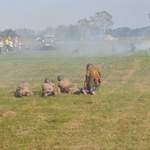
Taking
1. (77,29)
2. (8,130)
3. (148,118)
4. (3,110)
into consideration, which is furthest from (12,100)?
(77,29)

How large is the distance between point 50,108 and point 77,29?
81142 millimetres

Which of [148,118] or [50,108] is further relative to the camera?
[50,108]

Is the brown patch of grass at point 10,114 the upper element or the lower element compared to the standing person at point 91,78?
lower

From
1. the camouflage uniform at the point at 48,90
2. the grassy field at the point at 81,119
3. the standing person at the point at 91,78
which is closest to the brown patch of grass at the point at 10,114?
the grassy field at the point at 81,119

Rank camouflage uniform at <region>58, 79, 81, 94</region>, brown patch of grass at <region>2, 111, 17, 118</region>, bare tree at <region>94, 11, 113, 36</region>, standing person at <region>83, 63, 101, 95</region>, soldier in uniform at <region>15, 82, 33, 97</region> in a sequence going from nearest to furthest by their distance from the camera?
brown patch of grass at <region>2, 111, 17, 118</region>, soldier in uniform at <region>15, 82, 33, 97</region>, camouflage uniform at <region>58, 79, 81, 94</region>, standing person at <region>83, 63, 101, 95</region>, bare tree at <region>94, 11, 113, 36</region>

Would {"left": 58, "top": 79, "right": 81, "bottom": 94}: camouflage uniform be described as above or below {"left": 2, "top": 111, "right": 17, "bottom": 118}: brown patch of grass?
above

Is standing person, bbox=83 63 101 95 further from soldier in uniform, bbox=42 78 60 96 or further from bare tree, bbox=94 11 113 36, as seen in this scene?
bare tree, bbox=94 11 113 36

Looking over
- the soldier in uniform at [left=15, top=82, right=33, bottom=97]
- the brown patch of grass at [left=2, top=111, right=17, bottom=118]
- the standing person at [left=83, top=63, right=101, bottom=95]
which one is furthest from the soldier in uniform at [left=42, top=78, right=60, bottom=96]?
the brown patch of grass at [left=2, top=111, right=17, bottom=118]

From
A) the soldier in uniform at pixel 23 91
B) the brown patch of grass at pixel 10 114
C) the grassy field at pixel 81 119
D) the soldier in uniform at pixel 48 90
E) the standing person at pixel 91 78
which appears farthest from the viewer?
the standing person at pixel 91 78

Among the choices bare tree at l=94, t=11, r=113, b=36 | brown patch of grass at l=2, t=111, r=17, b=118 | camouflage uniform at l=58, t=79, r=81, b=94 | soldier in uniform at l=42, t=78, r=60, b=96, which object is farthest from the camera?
bare tree at l=94, t=11, r=113, b=36

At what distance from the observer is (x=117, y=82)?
2069cm

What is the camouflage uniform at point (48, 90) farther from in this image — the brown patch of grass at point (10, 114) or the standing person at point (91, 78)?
the brown patch of grass at point (10, 114)

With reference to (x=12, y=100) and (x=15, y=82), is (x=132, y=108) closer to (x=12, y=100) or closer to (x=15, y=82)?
(x=12, y=100)

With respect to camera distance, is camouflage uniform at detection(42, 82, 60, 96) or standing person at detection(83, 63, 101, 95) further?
standing person at detection(83, 63, 101, 95)
